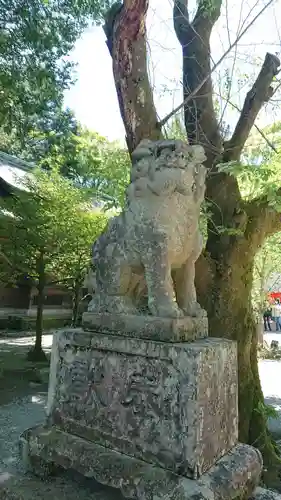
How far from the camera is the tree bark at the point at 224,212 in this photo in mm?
3988

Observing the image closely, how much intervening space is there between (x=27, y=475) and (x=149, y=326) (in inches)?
46.0

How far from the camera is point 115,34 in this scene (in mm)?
3973

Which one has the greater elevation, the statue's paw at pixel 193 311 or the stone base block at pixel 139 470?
the statue's paw at pixel 193 311

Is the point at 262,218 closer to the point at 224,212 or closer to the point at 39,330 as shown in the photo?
the point at 224,212

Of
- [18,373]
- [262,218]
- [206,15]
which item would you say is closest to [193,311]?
[262,218]

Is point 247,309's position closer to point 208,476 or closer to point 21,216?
point 208,476

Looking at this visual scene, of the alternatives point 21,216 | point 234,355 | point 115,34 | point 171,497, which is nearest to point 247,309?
point 234,355

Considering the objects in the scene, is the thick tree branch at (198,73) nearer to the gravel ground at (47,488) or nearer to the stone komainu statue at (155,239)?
the stone komainu statue at (155,239)

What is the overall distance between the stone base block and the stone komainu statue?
744 millimetres

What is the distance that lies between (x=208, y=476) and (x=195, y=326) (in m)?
0.72

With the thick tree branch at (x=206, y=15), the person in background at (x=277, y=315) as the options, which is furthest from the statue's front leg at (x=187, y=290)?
the person in background at (x=277, y=315)

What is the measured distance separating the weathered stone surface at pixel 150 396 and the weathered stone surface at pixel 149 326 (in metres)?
0.05

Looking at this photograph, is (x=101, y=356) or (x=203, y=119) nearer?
(x=101, y=356)

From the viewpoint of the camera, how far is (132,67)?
396cm
